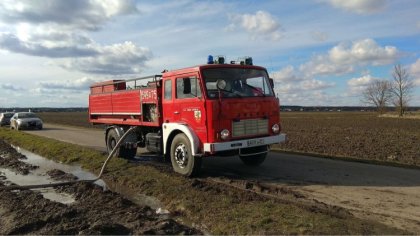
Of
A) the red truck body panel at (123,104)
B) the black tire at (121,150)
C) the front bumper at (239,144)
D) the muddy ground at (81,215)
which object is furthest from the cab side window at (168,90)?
the black tire at (121,150)

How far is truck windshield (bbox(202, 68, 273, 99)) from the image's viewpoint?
10.1 metres

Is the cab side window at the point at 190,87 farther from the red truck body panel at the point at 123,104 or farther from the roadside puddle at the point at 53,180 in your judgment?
the roadside puddle at the point at 53,180

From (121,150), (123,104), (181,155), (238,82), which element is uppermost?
(238,82)

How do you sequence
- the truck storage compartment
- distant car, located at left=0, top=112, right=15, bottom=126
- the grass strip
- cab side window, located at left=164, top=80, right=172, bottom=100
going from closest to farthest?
the grass strip
cab side window, located at left=164, top=80, right=172, bottom=100
the truck storage compartment
distant car, located at left=0, top=112, right=15, bottom=126

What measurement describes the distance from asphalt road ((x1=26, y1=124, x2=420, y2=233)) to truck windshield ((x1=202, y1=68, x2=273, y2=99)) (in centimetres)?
201

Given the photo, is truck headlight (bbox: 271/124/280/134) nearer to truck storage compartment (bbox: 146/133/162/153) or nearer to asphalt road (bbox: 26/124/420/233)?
asphalt road (bbox: 26/124/420/233)

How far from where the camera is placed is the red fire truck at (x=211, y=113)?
995 centimetres

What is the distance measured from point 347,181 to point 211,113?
10.7 ft

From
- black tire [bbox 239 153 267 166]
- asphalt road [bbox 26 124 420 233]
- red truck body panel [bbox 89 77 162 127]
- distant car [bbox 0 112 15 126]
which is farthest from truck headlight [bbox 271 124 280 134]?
distant car [bbox 0 112 15 126]

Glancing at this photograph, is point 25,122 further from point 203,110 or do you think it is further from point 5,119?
point 203,110

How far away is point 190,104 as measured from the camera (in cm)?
1046

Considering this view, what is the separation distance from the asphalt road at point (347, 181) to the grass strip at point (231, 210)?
687 mm

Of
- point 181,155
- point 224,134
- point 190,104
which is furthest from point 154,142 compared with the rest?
point 224,134

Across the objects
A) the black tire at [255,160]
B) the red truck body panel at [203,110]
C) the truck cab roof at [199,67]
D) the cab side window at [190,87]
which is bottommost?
the black tire at [255,160]
